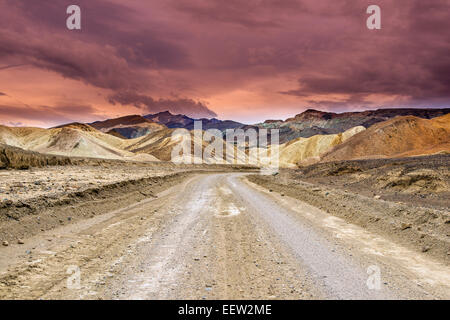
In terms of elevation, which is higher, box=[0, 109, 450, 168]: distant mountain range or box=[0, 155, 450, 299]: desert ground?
box=[0, 109, 450, 168]: distant mountain range

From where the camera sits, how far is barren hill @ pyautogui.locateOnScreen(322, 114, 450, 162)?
54.0 meters

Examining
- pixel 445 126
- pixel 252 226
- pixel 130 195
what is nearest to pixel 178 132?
pixel 445 126

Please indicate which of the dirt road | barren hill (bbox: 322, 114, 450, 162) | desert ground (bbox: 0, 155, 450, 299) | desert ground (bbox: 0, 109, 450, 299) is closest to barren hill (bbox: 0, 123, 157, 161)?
barren hill (bbox: 322, 114, 450, 162)

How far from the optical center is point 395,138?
5588 centimetres

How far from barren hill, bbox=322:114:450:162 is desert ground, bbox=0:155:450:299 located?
148 ft

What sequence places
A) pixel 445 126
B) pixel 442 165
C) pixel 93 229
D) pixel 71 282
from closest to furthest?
1. pixel 71 282
2. pixel 93 229
3. pixel 442 165
4. pixel 445 126

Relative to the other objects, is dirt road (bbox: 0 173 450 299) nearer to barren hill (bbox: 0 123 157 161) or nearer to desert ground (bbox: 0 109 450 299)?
desert ground (bbox: 0 109 450 299)

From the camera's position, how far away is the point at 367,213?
11.0 metres

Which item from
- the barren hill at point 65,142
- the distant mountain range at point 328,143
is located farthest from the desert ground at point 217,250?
the barren hill at point 65,142

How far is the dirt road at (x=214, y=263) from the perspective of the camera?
15.3 feet

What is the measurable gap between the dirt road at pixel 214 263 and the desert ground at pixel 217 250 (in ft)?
0.08
